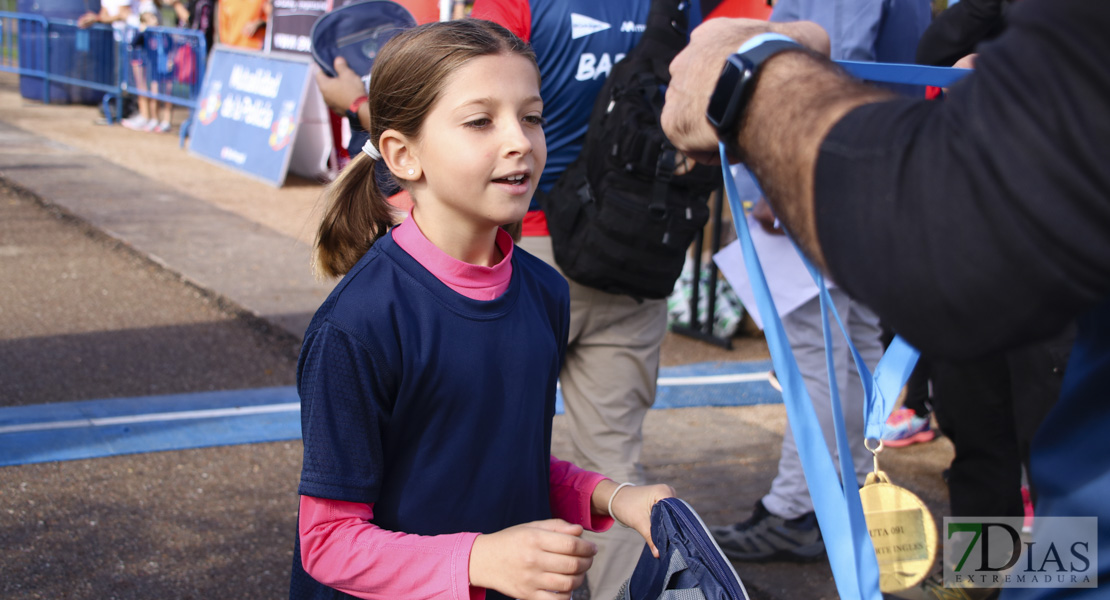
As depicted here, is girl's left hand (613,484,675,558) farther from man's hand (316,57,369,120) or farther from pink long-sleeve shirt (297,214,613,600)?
man's hand (316,57,369,120)

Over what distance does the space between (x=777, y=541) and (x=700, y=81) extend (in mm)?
2581

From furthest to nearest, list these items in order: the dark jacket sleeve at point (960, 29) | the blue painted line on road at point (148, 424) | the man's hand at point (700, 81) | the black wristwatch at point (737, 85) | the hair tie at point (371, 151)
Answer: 1. the blue painted line on road at point (148, 424)
2. the dark jacket sleeve at point (960, 29)
3. the hair tie at point (371, 151)
4. the man's hand at point (700, 81)
5. the black wristwatch at point (737, 85)

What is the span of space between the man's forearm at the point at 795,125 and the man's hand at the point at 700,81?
0.11 m

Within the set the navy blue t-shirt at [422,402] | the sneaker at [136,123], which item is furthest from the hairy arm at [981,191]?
the sneaker at [136,123]

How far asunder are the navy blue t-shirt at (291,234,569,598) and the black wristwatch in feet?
2.19

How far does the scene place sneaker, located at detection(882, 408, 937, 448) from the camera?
190 inches

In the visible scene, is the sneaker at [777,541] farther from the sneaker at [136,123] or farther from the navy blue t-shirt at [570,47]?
the sneaker at [136,123]

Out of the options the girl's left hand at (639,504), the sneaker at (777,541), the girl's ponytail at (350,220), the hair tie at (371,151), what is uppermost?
the hair tie at (371,151)

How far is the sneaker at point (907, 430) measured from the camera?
190 inches

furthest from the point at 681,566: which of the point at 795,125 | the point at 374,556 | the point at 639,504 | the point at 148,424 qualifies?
the point at 148,424

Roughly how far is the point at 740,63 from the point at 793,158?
0.21 metres

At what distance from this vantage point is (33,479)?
12.1 ft

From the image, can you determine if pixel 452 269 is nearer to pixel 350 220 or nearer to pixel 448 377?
pixel 448 377

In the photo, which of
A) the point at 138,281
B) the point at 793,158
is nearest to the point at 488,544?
the point at 793,158
